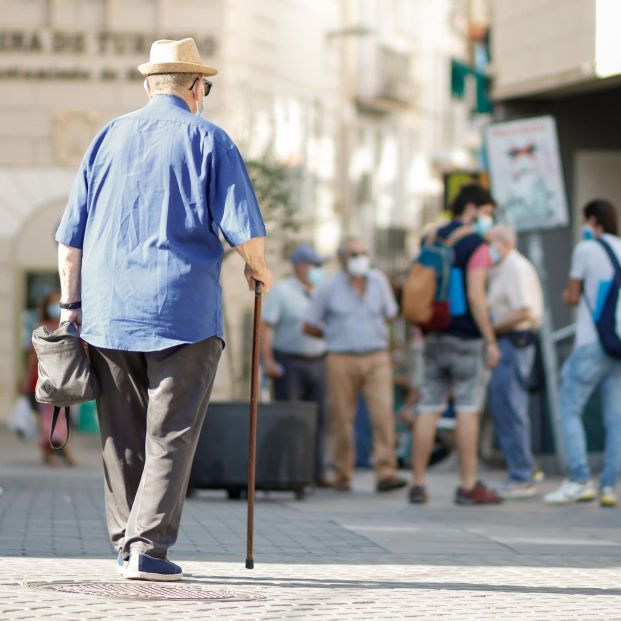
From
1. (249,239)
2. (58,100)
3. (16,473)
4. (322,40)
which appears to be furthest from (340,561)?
(322,40)

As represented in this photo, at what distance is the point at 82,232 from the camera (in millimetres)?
7254

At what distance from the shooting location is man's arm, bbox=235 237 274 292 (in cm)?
709

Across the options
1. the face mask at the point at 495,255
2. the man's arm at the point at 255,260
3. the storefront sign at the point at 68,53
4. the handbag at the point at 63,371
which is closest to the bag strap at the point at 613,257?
the face mask at the point at 495,255

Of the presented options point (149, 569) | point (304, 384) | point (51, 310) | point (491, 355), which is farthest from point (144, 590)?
point (51, 310)

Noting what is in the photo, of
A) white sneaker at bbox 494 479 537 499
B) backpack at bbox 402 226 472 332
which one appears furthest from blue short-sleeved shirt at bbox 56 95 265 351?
white sneaker at bbox 494 479 537 499

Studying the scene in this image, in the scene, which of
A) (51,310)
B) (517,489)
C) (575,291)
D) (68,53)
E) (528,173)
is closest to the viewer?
(575,291)

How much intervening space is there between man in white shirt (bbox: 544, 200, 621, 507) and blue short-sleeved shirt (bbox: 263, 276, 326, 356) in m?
2.57

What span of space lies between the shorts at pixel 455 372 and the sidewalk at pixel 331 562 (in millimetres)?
664

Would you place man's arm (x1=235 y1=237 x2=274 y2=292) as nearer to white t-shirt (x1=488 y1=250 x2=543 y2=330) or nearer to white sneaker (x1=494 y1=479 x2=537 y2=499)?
white sneaker (x1=494 y1=479 x2=537 y2=499)

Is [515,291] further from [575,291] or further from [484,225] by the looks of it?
[484,225]

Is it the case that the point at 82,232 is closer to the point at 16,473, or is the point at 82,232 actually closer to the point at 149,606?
the point at 149,606

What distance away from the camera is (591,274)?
12273 mm

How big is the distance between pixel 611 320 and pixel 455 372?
1.03 metres

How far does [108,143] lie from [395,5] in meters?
35.5
